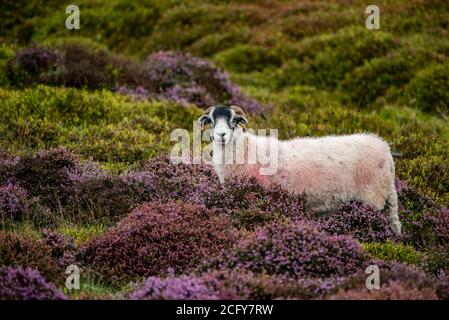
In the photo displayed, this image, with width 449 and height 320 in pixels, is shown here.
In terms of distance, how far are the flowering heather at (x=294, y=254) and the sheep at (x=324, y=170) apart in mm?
1822

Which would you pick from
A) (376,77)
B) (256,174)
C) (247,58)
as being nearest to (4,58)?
(247,58)

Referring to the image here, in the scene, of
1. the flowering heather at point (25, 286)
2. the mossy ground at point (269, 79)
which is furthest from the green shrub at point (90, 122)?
the flowering heather at point (25, 286)

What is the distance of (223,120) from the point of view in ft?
29.7

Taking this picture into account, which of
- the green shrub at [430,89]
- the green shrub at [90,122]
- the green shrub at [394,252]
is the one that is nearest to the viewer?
the green shrub at [394,252]

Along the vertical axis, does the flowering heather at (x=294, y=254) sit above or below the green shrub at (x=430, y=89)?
below

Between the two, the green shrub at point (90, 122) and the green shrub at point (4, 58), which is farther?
the green shrub at point (4, 58)

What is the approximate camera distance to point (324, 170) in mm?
9430

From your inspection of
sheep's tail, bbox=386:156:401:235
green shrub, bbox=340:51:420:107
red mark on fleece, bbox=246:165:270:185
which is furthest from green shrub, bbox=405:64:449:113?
red mark on fleece, bbox=246:165:270:185

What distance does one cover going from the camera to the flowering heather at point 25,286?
243 inches

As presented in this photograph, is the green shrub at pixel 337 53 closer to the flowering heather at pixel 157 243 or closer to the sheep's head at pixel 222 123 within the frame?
the sheep's head at pixel 222 123

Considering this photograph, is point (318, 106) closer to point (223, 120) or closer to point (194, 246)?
point (223, 120)

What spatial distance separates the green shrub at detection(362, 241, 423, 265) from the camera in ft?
26.1

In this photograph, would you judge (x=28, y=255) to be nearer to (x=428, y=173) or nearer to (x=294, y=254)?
(x=294, y=254)

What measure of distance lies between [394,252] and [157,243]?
3.41 m
